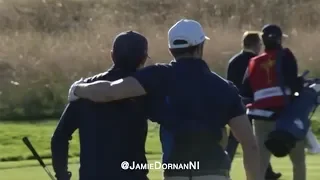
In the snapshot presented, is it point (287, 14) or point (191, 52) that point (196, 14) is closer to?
point (287, 14)

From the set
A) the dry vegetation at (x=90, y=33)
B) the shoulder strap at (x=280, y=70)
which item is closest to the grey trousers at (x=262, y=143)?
the shoulder strap at (x=280, y=70)

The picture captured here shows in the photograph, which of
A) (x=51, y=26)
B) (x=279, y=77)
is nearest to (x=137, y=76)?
(x=279, y=77)

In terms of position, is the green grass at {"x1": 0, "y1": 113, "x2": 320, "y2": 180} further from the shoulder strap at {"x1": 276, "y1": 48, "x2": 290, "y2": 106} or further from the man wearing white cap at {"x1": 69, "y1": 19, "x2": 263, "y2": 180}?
the man wearing white cap at {"x1": 69, "y1": 19, "x2": 263, "y2": 180}

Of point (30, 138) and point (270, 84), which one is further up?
point (270, 84)

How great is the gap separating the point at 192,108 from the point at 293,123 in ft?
9.45

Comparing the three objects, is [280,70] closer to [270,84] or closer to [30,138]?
[270,84]

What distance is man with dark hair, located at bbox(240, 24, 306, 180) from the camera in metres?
8.98

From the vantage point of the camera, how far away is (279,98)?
909cm

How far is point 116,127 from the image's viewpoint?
5562 millimetres

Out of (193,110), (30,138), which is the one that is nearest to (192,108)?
(193,110)

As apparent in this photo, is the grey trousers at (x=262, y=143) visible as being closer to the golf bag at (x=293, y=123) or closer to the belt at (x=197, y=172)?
the golf bag at (x=293, y=123)

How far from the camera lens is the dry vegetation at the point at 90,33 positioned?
22969 mm

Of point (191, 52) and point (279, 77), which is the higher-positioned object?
point (191, 52)

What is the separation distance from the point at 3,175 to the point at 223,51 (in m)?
15.4
